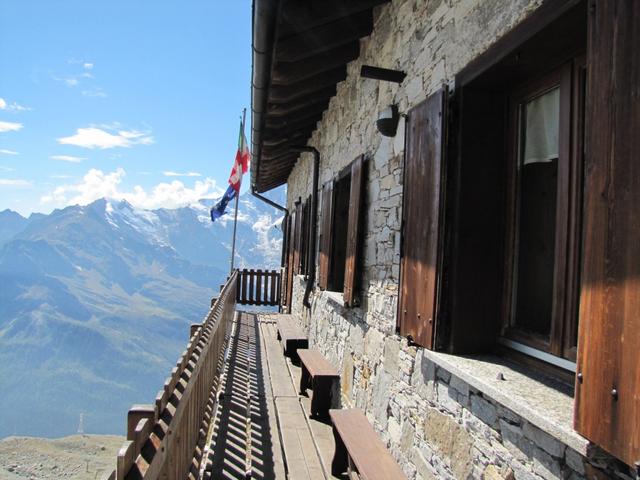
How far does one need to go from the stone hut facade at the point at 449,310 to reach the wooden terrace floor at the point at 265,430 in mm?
536

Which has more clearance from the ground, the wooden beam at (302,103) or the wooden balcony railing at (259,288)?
the wooden beam at (302,103)

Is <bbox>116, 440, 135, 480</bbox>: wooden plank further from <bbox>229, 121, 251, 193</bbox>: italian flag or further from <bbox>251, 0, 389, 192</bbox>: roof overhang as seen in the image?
<bbox>229, 121, 251, 193</bbox>: italian flag

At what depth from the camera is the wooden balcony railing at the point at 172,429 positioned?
188 cm

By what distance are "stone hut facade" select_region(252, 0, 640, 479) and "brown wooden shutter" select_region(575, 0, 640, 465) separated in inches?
0.5

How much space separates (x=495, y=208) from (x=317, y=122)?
563 cm

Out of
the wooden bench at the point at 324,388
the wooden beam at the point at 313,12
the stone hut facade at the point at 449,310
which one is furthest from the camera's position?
the wooden bench at the point at 324,388

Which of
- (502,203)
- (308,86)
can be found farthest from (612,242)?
(308,86)

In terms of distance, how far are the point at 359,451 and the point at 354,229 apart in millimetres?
2013

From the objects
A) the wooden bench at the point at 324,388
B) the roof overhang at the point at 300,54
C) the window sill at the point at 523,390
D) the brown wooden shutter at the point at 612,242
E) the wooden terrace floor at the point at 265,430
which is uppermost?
the roof overhang at the point at 300,54

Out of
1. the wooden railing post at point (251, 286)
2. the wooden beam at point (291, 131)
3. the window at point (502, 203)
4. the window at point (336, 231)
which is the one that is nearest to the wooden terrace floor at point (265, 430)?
the window at point (336, 231)

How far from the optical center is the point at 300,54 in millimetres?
4652

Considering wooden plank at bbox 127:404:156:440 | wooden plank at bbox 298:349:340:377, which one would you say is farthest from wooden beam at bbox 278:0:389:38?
wooden plank at bbox 298:349:340:377

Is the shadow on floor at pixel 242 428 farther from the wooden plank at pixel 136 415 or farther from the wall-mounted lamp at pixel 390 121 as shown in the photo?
the wall-mounted lamp at pixel 390 121

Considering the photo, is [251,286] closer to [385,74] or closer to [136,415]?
[385,74]
